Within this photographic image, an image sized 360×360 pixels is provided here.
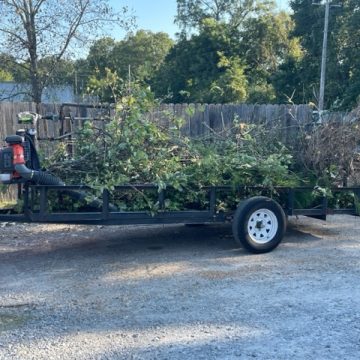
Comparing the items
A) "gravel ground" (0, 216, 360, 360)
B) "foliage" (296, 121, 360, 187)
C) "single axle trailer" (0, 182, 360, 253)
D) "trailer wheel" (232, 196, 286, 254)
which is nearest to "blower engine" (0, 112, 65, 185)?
"single axle trailer" (0, 182, 360, 253)

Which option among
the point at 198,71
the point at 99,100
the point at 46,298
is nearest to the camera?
the point at 46,298

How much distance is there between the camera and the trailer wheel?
7.05 m

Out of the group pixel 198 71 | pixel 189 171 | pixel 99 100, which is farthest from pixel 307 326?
pixel 198 71

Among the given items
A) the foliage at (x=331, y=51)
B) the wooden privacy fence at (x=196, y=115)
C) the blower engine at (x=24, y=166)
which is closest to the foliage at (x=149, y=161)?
the blower engine at (x=24, y=166)

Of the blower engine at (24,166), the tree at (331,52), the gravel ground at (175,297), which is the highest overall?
the tree at (331,52)

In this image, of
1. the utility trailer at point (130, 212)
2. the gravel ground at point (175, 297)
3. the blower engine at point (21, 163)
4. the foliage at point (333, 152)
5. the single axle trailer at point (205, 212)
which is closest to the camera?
the gravel ground at point (175, 297)

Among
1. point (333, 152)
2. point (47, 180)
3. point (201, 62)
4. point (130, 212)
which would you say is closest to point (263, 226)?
point (333, 152)

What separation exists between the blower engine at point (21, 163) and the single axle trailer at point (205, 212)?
0.43 feet

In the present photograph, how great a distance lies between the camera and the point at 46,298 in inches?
214

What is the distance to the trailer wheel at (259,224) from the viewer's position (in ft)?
23.1

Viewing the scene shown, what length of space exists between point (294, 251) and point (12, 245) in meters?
4.08

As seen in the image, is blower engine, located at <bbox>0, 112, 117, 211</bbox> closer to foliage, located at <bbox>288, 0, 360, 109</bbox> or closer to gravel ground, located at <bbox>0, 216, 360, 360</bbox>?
gravel ground, located at <bbox>0, 216, 360, 360</bbox>

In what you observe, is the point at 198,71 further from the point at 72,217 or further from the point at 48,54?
the point at 72,217

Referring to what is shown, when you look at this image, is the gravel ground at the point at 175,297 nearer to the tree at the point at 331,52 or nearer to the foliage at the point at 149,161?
the foliage at the point at 149,161
